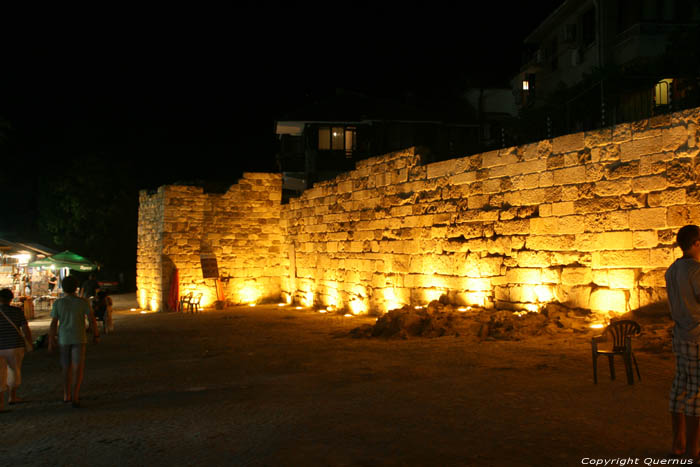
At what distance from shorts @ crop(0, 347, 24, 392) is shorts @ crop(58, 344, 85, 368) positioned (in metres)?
0.44

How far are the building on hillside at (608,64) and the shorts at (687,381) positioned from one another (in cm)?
560

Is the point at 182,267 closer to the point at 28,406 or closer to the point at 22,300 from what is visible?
the point at 22,300

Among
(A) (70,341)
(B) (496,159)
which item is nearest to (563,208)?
(B) (496,159)

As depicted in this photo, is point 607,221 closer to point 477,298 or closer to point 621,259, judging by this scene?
point 621,259

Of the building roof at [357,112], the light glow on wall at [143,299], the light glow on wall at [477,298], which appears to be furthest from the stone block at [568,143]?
the building roof at [357,112]

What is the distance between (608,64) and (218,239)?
13.4 m

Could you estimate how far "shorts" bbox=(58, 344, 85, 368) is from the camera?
612 cm

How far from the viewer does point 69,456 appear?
4.38 metres

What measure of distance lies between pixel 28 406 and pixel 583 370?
225 inches

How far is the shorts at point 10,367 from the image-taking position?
5984 mm

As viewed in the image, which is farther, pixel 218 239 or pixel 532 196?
pixel 218 239

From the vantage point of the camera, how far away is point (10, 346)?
6074 mm

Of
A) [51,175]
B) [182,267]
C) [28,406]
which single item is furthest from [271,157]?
[28,406]

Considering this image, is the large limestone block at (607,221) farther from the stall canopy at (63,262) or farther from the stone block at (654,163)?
the stall canopy at (63,262)
